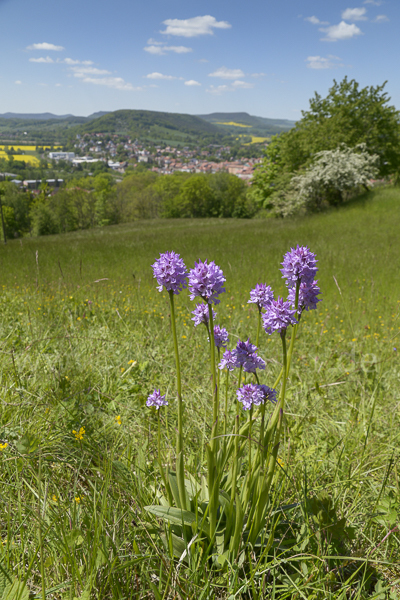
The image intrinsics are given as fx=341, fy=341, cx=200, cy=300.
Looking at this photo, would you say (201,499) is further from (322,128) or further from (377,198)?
(322,128)

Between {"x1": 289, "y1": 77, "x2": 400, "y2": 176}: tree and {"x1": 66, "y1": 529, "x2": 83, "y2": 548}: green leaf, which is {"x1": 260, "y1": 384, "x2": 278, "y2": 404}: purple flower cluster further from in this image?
{"x1": 289, "y1": 77, "x2": 400, "y2": 176}: tree

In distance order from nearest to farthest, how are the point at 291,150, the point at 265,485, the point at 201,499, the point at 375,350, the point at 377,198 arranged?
1. the point at 265,485
2. the point at 201,499
3. the point at 375,350
4. the point at 377,198
5. the point at 291,150

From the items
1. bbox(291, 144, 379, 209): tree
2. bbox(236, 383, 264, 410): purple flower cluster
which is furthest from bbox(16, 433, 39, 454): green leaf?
bbox(291, 144, 379, 209): tree

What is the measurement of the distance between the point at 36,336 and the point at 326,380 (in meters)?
3.31

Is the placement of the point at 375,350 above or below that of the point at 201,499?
below

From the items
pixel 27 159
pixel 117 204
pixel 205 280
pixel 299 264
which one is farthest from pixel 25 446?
→ pixel 27 159

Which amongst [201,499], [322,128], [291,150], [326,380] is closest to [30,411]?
[201,499]

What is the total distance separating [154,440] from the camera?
2.33m

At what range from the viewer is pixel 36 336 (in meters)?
4.02

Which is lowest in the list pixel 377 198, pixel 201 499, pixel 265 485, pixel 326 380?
pixel 326 380

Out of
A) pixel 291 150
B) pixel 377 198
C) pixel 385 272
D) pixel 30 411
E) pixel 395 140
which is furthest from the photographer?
pixel 291 150

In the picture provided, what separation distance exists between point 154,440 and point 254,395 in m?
1.30

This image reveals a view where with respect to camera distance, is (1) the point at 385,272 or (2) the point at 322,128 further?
(2) the point at 322,128

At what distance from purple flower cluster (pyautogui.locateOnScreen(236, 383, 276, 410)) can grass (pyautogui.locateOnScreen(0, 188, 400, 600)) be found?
482 millimetres
